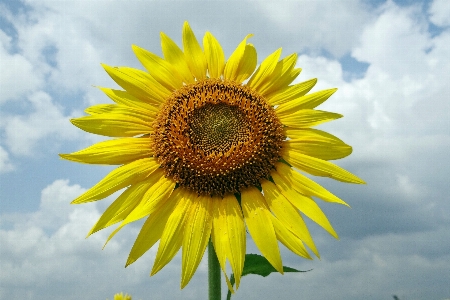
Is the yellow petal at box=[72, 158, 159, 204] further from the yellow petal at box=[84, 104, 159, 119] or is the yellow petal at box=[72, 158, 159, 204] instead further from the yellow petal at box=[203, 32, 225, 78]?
the yellow petal at box=[203, 32, 225, 78]

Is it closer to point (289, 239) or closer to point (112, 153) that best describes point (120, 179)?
point (112, 153)

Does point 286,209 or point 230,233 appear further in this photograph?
point 286,209

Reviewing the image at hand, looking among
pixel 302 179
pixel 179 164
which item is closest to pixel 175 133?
pixel 179 164

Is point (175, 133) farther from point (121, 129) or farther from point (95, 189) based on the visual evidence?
point (95, 189)

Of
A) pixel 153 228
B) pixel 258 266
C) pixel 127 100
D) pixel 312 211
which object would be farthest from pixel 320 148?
pixel 127 100

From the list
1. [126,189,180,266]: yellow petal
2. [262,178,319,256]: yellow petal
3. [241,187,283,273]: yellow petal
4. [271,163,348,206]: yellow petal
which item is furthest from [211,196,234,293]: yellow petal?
[271,163,348,206]: yellow petal

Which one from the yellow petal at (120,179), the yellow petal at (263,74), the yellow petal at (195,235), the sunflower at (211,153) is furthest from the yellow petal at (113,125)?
the yellow petal at (263,74)
